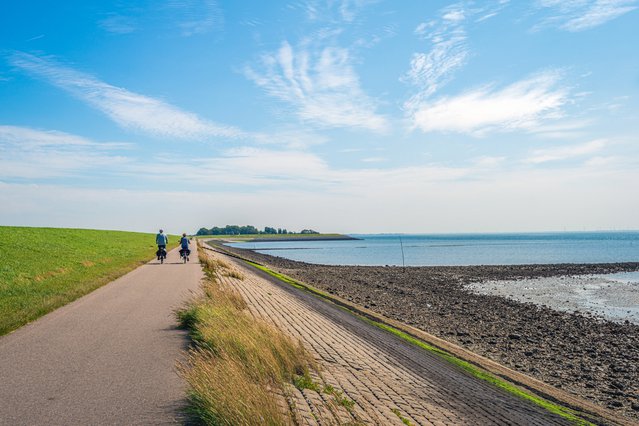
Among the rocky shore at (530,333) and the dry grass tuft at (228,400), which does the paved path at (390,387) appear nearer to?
the dry grass tuft at (228,400)

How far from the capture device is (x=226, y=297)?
40.9ft

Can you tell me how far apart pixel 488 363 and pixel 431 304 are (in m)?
12.8

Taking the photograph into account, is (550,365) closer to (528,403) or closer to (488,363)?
(488,363)

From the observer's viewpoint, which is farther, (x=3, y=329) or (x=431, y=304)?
(x=431, y=304)

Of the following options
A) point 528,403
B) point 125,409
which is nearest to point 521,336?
point 528,403

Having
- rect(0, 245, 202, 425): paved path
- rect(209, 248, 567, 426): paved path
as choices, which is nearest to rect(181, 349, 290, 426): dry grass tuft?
rect(0, 245, 202, 425): paved path

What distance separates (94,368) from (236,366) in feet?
8.02

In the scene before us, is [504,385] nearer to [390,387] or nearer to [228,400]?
[390,387]

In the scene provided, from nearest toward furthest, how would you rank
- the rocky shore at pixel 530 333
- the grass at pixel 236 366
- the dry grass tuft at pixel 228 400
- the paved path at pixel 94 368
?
the dry grass tuft at pixel 228 400 → the grass at pixel 236 366 → the paved path at pixel 94 368 → the rocky shore at pixel 530 333

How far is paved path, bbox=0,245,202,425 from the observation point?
550cm

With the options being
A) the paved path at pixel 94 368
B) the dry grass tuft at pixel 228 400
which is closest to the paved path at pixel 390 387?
the dry grass tuft at pixel 228 400

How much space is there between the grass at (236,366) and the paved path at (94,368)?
16.5 inches

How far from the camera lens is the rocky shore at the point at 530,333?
12570 mm

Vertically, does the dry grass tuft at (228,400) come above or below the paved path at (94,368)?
above
